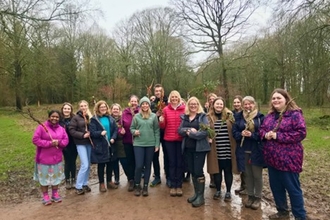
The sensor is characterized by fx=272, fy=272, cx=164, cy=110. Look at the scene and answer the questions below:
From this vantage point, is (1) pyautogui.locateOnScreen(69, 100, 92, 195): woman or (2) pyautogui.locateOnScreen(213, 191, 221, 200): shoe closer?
(2) pyautogui.locateOnScreen(213, 191, 221, 200): shoe

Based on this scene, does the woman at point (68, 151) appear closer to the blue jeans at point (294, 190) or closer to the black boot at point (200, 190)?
the black boot at point (200, 190)

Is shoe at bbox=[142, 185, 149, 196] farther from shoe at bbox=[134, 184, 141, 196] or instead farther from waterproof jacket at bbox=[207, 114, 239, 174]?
waterproof jacket at bbox=[207, 114, 239, 174]

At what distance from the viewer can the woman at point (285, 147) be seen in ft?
12.1

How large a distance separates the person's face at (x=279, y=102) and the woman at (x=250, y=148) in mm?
479

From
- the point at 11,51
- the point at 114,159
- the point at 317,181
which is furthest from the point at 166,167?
the point at 11,51

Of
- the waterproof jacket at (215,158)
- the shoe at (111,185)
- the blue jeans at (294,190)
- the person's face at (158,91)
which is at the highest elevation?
the person's face at (158,91)

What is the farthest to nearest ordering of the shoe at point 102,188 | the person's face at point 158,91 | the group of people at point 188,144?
the person's face at point 158,91 < the shoe at point 102,188 < the group of people at point 188,144

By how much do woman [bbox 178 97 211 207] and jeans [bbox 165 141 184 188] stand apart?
285 millimetres

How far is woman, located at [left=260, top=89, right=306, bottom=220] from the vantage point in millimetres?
3689

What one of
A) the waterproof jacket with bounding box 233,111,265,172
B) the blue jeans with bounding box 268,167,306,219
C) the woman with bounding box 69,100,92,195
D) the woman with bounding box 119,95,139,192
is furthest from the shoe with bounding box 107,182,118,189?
the blue jeans with bounding box 268,167,306,219

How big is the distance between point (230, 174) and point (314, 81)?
9.64 meters

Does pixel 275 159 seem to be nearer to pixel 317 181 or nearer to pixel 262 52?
pixel 317 181

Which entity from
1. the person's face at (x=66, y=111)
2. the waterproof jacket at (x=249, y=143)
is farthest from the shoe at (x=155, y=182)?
the person's face at (x=66, y=111)

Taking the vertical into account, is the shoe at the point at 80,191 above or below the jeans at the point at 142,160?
below
